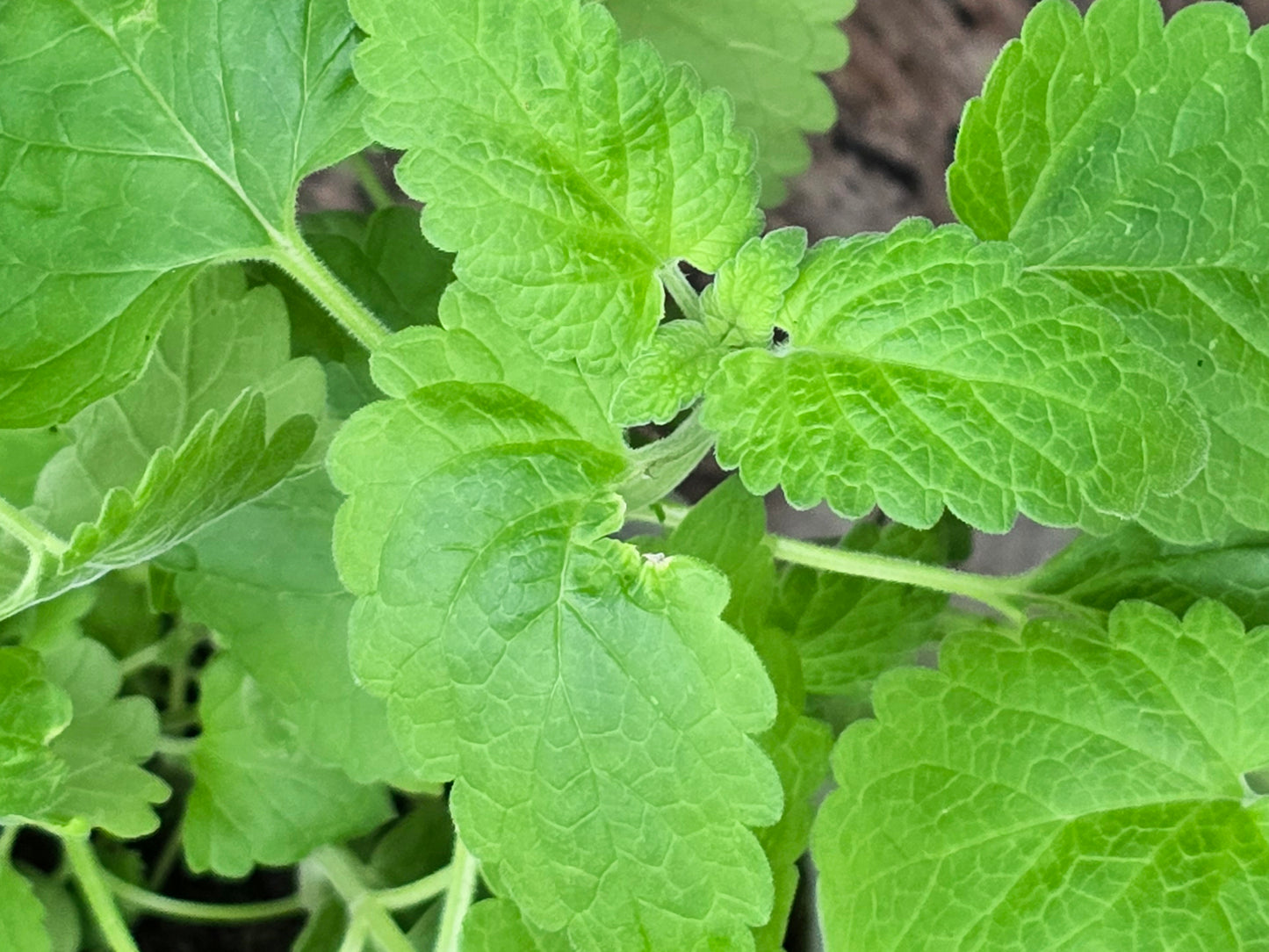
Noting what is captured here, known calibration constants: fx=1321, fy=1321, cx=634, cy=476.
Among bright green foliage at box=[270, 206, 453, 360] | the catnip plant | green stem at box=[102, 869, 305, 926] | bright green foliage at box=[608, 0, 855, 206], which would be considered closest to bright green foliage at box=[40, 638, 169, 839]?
the catnip plant

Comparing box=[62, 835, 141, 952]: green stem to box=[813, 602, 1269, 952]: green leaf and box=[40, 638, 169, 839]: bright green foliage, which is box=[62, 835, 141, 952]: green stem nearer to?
box=[40, 638, 169, 839]: bright green foliage

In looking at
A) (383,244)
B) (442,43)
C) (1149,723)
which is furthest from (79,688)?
(1149,723)

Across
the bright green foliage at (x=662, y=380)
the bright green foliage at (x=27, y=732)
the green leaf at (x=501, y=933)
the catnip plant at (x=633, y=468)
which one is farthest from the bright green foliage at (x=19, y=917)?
the bright green foliage at (x=662, y=380)

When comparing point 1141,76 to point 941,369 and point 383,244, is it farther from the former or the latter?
point 383,244

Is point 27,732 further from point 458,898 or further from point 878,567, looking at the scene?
point 878,567

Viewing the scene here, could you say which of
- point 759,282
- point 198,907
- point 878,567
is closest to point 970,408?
point 759,282

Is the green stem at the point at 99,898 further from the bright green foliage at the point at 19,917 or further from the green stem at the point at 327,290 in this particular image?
the green stem at the point at 327,290
